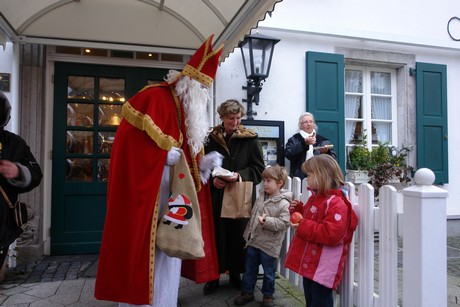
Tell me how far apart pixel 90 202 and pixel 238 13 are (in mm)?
2870

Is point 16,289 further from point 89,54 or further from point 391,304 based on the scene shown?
point 391,304

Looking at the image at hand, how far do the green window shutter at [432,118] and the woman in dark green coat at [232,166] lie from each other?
4040 mm

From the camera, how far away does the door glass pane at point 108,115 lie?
4613mm

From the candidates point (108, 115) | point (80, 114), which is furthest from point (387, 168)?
point (80, 114)

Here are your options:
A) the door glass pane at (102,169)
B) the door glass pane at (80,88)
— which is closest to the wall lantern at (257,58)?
the door glass pane at (80,88)

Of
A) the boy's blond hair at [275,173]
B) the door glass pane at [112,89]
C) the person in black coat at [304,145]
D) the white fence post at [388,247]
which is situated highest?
the door glass pane at [112,89]

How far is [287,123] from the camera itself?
548 cm

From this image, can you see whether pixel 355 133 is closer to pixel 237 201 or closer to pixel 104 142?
pixel 237 201

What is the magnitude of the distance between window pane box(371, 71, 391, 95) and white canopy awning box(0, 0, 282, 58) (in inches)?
126

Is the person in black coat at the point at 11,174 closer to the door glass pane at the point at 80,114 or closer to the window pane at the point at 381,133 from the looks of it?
the door glass pane at the point at 80,114

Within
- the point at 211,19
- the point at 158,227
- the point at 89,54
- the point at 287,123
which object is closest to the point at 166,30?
the point at 211,19

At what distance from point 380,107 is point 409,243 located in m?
4.63

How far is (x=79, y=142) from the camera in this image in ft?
14.8

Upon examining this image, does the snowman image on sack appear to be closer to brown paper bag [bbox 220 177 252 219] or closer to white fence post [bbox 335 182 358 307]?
brown paper bag [bbox 220 177 252 219]
